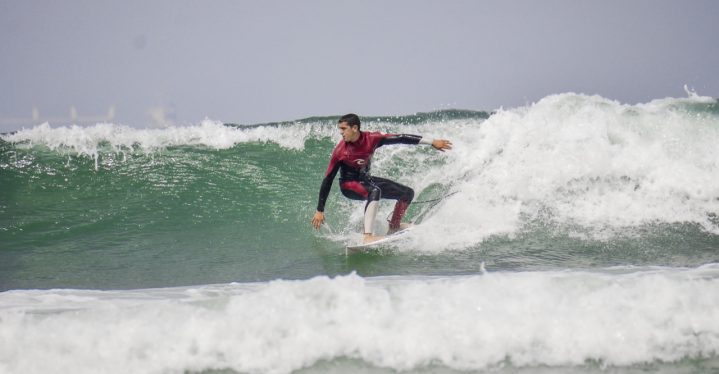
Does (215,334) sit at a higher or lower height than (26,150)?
lower

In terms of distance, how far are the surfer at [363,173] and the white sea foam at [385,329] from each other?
105 inches

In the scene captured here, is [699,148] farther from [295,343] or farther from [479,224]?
[295,343]

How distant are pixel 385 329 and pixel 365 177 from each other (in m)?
3.31

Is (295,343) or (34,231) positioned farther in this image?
(34,231)

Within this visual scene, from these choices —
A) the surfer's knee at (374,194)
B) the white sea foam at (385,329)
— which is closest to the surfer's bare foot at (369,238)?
the surfer's knee at (374,194)

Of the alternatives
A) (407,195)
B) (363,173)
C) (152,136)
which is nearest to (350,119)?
(363,173)

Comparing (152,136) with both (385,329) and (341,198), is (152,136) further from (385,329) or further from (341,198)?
(385,329)

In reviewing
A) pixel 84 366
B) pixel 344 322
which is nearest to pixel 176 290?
pixel 84 366

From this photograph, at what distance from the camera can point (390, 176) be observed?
973 cm

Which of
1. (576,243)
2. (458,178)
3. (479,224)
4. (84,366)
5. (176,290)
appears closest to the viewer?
(84,366)

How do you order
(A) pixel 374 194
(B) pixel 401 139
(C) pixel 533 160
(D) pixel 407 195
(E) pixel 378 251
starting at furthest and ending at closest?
(C) pixel 533 160 < (D) pixel 407 195 < (B) pixel 401 139 < (A) pixel 374 194 < (E) pixel 378 251

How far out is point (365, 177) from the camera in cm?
643

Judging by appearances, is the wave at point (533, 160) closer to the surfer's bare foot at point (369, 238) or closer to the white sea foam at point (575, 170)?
the white sea foam at point (575, 170)

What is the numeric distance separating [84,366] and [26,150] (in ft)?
30.7
